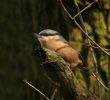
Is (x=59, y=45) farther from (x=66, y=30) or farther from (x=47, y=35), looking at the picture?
(x=47, y=35)

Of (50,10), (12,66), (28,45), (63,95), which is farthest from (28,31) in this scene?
(63,95)

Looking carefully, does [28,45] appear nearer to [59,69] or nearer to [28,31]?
[28,31]

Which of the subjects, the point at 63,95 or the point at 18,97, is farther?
the point at 18,97

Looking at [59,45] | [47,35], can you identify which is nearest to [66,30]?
[59,45]

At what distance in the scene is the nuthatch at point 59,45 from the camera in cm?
404

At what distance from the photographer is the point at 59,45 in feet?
14.1

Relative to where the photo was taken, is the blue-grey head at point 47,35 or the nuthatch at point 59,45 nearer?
the nuthatch at point 59,45

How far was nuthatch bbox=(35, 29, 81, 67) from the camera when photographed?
404 centimetres

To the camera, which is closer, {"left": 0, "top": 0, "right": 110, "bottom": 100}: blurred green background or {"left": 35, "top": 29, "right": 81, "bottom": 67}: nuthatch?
{"left": 35, "top": 29, "right": 81, "bottom": 67}: nuthatch

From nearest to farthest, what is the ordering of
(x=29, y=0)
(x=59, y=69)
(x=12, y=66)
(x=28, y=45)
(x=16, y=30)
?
(x=59, y=69), (x=29, y=0), (x=28, y=45), (x=16, y=30), (x=12, y=66)

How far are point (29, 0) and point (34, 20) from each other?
305 millimetres

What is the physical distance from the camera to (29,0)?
15.6ft

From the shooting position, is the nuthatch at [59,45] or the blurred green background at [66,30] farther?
the blurred green background at [66,30]

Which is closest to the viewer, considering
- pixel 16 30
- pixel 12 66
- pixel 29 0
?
pixel 29 0
